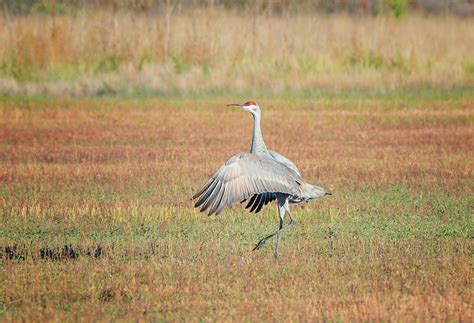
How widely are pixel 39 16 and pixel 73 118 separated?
757 cm

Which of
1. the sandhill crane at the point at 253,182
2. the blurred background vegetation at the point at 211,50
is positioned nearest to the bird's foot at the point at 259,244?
the sandhill crane at the point at 253,182

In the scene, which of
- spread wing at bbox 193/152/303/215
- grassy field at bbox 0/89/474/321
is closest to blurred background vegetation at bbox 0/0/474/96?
grassy field at bbox 0/89/474/321

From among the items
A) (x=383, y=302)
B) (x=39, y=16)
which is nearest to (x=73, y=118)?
(x=39, y=16)

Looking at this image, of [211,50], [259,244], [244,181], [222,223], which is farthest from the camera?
[211,50]

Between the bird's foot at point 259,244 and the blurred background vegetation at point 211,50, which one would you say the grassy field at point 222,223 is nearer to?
the bird's foot at point 259,244

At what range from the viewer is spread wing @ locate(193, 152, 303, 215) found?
7438 millimetres

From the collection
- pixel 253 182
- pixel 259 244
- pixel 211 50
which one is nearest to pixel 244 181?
pixel 253 182

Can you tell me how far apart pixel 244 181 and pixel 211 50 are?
14468 mm

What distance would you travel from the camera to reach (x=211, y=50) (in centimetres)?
2183

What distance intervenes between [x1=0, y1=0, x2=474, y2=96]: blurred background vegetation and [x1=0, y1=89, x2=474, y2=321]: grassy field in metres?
3.32

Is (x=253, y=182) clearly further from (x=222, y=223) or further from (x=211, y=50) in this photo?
(x=211, y=50)

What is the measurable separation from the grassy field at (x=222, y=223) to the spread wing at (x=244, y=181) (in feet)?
1.61

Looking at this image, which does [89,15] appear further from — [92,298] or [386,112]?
[92,298]

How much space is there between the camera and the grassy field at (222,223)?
6570mm
